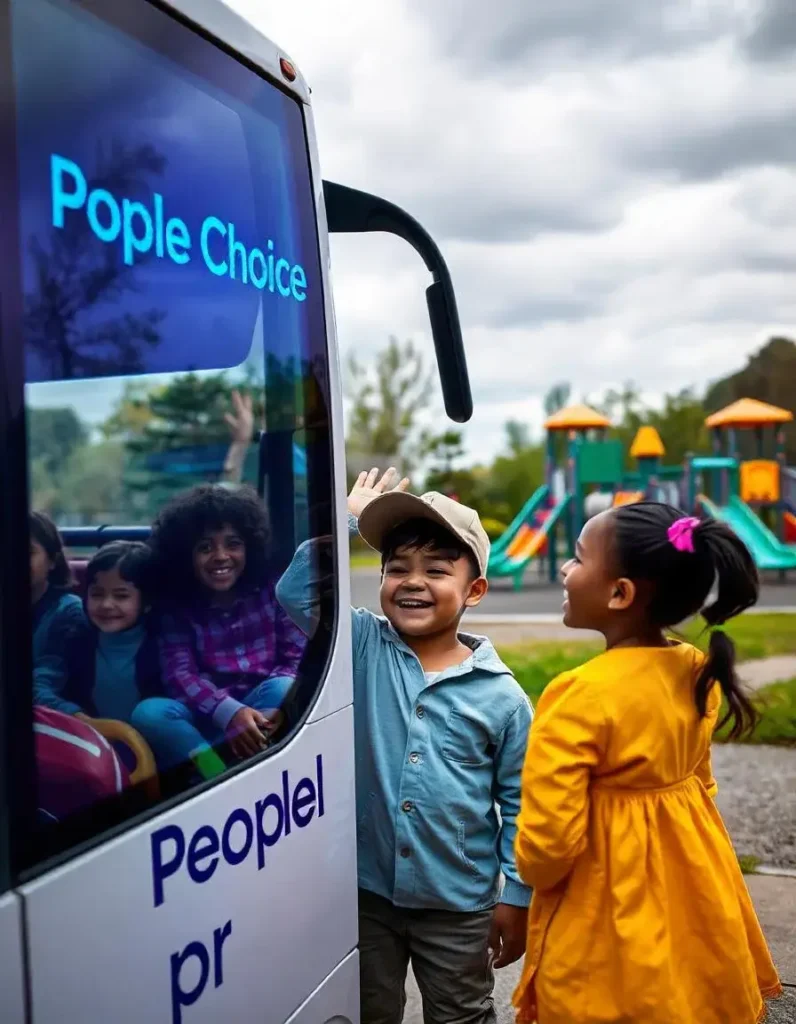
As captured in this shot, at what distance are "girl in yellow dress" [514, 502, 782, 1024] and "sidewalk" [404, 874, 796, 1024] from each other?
1.54 meters

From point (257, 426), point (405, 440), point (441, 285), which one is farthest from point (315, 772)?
point (405, 440)

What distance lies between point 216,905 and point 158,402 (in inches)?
31.4

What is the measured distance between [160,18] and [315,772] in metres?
1.33

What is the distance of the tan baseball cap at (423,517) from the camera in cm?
235

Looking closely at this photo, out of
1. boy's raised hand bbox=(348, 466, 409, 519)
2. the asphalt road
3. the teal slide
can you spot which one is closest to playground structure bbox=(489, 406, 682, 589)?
the asphalt road

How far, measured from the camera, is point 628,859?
1.97 meters

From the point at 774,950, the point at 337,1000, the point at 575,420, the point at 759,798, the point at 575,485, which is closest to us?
the point at 337,1000

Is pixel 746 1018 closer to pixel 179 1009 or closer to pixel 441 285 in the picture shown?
pixel 179 1009

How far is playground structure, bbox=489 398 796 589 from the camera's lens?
61.5 ft

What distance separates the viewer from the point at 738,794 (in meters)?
5.76

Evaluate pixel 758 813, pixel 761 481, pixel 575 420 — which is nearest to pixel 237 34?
pixel 758 813

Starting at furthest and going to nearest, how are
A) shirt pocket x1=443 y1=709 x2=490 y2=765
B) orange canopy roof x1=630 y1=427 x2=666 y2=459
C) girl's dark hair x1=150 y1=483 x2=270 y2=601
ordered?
orange canopy roof x1=630 y1=427 x2=666 y2=459, shirt pocket x1=443 y1=709 x2=490 y2=765, girl's dark hair x1=150 y1=483 x2=270 y2=601

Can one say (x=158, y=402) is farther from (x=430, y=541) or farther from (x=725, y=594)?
(x=725, y=594)

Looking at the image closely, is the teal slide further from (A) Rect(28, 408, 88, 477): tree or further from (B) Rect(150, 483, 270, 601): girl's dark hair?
(A) Rect(28, 408, 88, 477): tree
